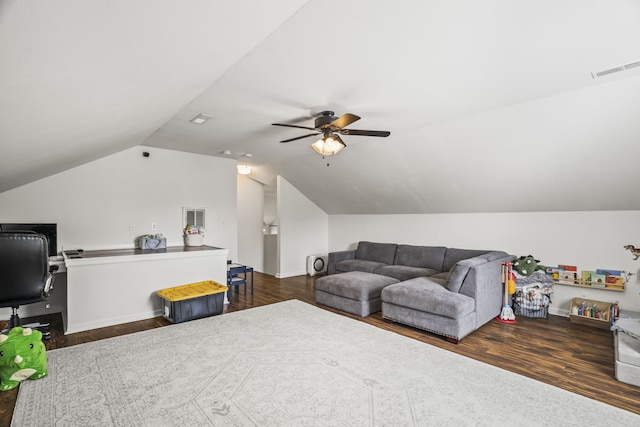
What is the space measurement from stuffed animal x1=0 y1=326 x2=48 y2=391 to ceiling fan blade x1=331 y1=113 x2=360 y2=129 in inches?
124

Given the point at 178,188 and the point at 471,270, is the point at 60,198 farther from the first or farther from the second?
the point at 471,270

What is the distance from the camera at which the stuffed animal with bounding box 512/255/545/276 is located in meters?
4.23

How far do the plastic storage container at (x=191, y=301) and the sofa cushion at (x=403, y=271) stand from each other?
2.74 metres

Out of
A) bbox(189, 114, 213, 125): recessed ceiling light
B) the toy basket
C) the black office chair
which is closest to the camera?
the black office chair

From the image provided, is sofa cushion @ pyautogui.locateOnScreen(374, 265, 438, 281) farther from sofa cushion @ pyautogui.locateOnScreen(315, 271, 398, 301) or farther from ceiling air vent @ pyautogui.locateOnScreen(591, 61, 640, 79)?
ceiling air vent @ pyautogui.locateOnScreen(591, 61, 640, 79)

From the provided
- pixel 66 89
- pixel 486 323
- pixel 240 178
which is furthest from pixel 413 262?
pixel 66 89

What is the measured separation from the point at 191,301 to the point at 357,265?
10.1 feet

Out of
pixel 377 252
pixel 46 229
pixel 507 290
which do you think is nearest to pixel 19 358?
pixel 46 229

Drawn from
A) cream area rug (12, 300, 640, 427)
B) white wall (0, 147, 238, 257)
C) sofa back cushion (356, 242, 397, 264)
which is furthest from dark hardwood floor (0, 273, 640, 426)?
sofa back cushion (356, 242, 397, 264)

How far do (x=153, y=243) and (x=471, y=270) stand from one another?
435 cm

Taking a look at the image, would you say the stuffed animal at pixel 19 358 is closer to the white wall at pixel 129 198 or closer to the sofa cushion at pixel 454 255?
the white wall at pixel 129 198

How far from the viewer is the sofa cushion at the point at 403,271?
505 centimetres

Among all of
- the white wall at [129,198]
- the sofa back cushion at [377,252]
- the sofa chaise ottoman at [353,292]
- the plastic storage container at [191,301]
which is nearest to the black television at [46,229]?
the white wall at [129,198]

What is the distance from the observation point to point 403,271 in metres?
5.25
